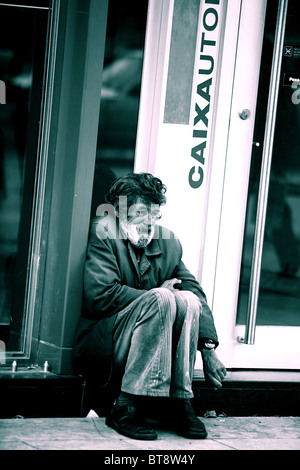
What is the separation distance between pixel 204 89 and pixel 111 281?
1221 millimetres

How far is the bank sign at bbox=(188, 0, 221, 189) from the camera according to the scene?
4301 millimetres

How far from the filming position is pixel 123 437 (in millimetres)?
3748

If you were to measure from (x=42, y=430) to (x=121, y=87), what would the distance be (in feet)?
A: 5.93

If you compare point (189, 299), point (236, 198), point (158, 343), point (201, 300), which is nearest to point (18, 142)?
point (236, 198)

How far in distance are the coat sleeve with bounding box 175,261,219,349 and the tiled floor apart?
490 mm

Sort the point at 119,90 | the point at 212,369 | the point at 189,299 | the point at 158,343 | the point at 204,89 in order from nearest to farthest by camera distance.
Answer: the point at 158,343 < the point at 189,299 < the point at 212,369 < the point at 119,90 < the point at 204,89

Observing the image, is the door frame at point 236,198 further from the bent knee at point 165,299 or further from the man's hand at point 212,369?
the bent knee at point 165,299

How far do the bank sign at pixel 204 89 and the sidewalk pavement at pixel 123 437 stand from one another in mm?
1335

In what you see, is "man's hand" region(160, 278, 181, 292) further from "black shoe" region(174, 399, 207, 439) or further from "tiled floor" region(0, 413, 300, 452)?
"tiled floor" region(0, 413, 300, 452)

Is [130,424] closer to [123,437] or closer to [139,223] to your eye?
[123,437]

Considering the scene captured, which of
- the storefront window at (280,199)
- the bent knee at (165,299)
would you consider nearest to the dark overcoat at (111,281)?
the bent knee at (165,299)

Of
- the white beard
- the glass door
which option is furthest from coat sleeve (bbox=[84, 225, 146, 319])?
the glass door

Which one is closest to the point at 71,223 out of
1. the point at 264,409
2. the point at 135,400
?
the point at 135,400

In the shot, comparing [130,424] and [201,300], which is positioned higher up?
[201,300]
